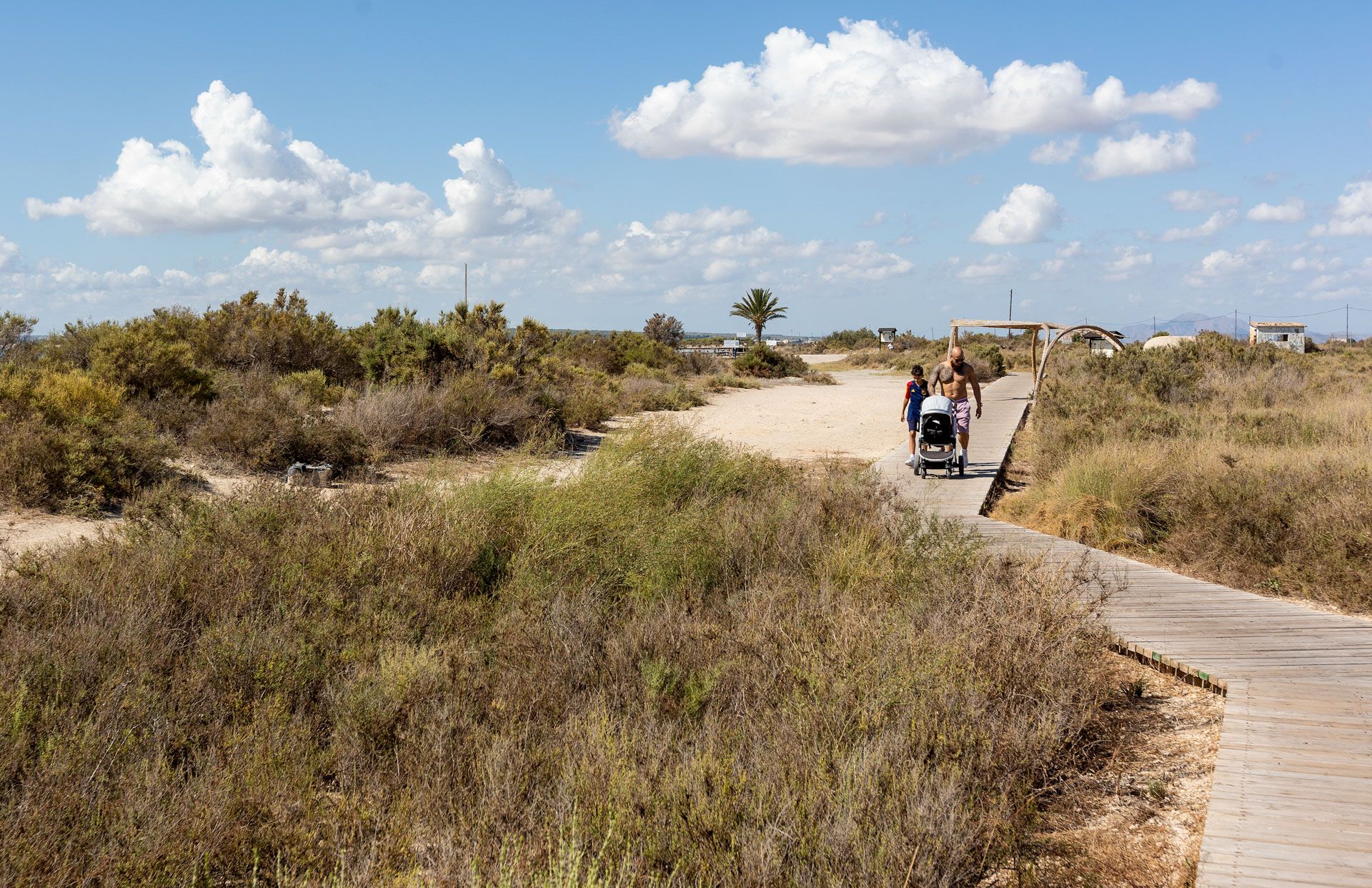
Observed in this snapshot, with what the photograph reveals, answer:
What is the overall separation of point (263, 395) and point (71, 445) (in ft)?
14.5

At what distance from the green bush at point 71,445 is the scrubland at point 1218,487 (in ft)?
34.2

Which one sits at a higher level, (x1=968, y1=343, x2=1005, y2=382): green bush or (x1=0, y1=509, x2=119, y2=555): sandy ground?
(x1=968, y1=343, x2=1005, y2=382): green bush

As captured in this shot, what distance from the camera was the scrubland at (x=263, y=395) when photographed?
34.2 ft

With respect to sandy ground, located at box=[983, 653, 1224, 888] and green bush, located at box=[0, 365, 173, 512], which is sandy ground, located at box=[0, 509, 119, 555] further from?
sandy ground, located at box=[983, 653, 1224, 888]

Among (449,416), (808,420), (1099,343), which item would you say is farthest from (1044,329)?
(1099,343)

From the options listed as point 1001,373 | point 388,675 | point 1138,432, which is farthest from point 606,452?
point 1001,373

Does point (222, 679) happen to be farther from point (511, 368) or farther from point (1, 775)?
point (511, 368)

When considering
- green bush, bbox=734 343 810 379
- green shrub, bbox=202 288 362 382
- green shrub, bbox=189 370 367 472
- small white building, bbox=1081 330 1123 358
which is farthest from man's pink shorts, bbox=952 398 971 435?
green bush, bbox=734 343 810 379

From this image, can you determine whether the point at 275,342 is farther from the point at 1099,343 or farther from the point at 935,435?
the point at 1099,343

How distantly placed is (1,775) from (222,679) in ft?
4.02

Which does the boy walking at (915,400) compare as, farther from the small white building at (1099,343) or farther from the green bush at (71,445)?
the small white building at (1099,343)

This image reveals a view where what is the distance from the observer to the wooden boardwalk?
3617 millimetres

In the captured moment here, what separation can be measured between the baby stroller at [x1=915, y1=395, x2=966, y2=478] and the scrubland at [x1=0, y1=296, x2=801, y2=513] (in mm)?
5206

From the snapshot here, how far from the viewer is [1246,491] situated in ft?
28.8
